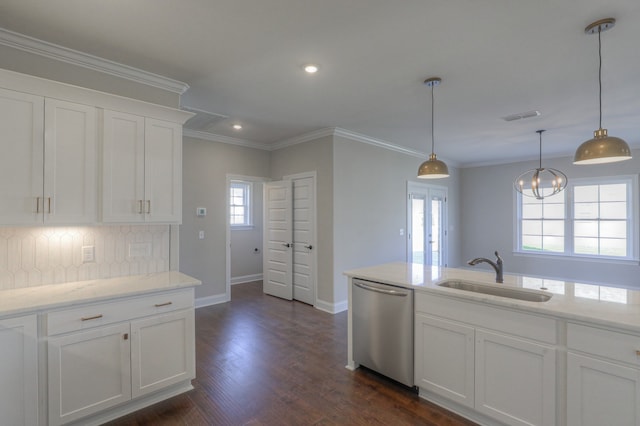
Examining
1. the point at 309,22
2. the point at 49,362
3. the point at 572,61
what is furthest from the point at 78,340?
the point at 572,61

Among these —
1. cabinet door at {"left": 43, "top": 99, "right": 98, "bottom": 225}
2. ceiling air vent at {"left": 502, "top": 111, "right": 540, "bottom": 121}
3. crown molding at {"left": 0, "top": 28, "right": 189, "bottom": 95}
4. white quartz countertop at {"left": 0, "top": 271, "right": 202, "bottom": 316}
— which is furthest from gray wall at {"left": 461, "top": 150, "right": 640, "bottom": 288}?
cabinet door at {"left": 43, "top": 99, "right": 98, "bottom": 225}

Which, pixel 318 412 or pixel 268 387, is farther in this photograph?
pixel 268 387

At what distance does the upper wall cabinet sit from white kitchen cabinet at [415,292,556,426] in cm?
279

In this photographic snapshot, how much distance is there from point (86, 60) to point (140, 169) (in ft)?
3.17

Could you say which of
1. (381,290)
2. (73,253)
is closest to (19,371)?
(73,253)

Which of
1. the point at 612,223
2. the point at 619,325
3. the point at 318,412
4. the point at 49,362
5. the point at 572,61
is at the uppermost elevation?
the point at 572,61

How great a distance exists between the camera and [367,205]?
532 centimetres

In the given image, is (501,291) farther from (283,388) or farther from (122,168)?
(122,168)

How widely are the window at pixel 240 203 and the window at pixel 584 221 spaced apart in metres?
6.26

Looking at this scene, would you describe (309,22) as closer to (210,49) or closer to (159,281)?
(210,49)

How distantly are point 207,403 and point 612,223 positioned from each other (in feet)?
25.1

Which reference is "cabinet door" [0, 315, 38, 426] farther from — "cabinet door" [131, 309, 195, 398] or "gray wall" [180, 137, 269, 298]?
"gray wall" [180, 137, 269, 298]

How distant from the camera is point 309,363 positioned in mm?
3152

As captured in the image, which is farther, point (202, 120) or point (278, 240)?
point (278, 240)
